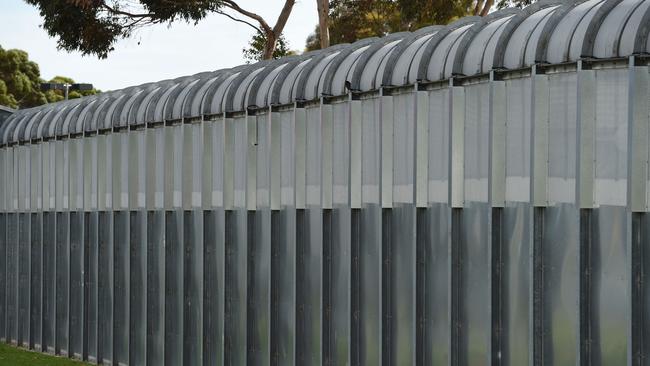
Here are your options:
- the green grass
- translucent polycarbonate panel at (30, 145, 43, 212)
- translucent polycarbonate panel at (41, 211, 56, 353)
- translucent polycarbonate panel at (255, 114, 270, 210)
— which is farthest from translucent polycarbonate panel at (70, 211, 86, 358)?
translucent polycarbonate panel at (255, 114, 270, 210)

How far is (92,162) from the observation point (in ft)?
73.9

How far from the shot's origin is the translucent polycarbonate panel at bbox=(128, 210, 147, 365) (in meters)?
20.3

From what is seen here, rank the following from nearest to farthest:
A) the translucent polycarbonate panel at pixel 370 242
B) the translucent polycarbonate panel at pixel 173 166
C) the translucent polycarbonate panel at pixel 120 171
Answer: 1. the translucent polycarbonate panel at pixel 370 242
2. the translucent polycarbonate panel at pixel 173 166
3. the translucent polycarbonate panel at pixel 120 171

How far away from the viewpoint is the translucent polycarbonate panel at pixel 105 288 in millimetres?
21500

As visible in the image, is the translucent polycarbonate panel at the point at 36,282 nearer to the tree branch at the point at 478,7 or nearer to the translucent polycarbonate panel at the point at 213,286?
the translucent polycarbonate panel at the point at 213,286

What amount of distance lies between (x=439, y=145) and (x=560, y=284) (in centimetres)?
237

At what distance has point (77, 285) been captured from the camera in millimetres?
22938

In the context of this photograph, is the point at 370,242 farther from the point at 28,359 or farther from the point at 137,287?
the point at 28,359

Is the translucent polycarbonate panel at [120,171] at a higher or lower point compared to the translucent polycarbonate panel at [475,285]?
higher

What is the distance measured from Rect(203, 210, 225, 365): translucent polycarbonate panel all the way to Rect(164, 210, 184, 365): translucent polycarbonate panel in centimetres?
72

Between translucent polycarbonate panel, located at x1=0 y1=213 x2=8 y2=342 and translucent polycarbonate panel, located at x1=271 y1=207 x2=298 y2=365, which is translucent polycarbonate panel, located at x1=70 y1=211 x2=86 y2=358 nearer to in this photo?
translucent polycarbonate panel, located at x1=0 y1=213 x2=8 y2=342

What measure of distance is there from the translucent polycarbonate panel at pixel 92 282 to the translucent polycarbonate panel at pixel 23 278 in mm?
3107

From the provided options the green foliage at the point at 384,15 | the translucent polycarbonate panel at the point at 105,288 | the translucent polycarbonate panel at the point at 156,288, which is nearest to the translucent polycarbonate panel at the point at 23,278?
the translucent polycarbonate panel at the point at 105,288

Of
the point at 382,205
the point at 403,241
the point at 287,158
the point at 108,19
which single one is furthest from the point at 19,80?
the point at 403,241
